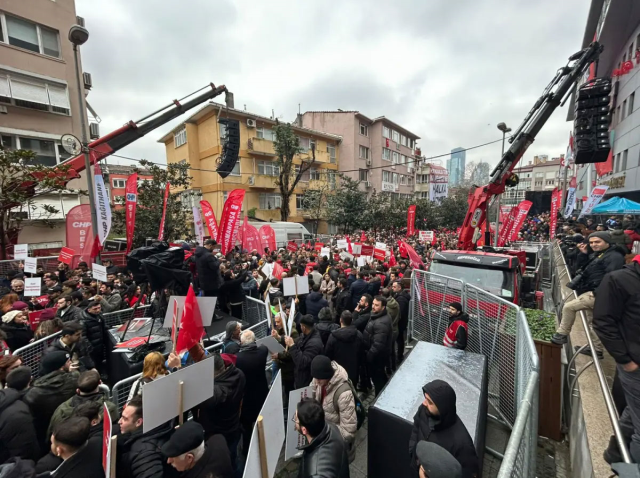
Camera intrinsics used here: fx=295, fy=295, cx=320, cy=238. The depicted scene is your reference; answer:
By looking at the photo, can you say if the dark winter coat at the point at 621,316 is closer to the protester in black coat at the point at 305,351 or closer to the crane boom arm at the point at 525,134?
the protester in black coat at the point at 305,351

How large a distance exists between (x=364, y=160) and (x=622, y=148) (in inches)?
965

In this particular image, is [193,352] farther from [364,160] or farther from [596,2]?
[364,160]

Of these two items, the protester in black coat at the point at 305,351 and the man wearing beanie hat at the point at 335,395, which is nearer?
the man wearing beanie hat at the point at 335,395

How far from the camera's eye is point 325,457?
235 centimetres

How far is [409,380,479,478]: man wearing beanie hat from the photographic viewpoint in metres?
2.32

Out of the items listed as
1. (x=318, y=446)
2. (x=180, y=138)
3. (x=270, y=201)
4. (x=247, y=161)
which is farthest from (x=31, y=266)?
(x=180, y=138)

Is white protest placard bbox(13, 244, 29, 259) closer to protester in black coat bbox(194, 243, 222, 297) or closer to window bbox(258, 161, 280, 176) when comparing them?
protester in black coat bbox(194, 243, 222, 297)

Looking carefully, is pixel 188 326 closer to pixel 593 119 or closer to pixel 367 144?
pixel 593 119

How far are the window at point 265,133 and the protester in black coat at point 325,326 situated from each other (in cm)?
2754

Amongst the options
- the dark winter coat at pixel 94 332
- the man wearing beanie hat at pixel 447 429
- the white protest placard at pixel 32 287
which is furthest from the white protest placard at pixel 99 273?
the man wearing beanie hat at pixel 447 429

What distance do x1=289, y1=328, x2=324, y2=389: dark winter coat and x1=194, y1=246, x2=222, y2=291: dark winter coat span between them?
2.56 metres

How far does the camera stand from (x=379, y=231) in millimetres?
27438

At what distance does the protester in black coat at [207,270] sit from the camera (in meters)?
5.89

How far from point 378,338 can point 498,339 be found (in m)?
1.82
